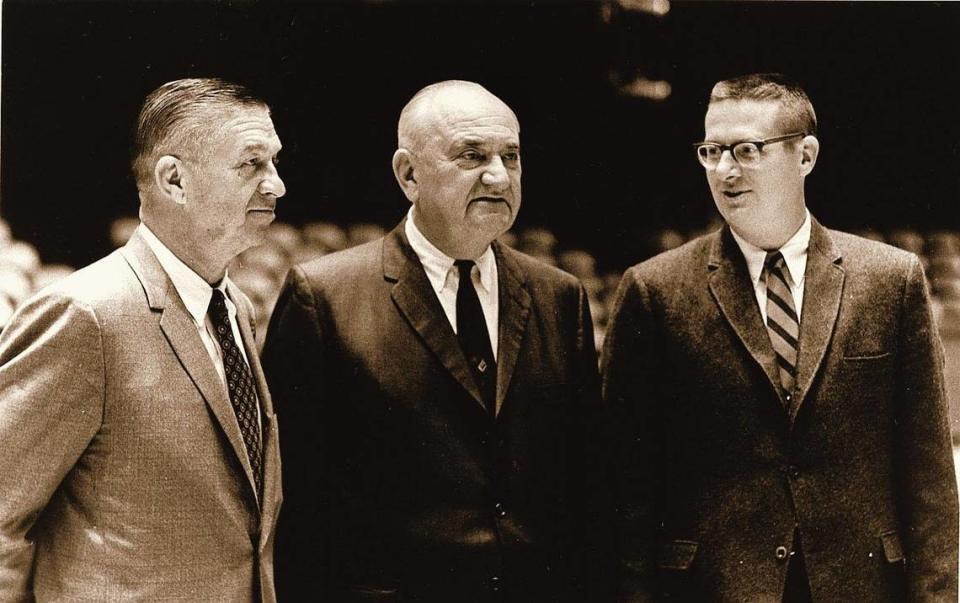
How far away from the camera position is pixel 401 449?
7.63ft

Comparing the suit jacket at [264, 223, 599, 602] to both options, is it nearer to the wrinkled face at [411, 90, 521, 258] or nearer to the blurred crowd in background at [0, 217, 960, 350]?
the wrinkled face at [411, 90, 521, 258]

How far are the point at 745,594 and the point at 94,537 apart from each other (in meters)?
1.41

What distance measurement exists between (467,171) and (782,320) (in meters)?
0.82

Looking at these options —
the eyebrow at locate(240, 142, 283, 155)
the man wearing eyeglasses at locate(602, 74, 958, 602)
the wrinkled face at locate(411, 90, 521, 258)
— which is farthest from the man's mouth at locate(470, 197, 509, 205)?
the eyebrow at locate(240, 142, 283, 155)

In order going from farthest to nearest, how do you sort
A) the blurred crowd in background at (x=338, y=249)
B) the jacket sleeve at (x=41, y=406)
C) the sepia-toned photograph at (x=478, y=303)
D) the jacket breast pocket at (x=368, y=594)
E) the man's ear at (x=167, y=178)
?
the blurred crowd in background at (x=338, y=249) < the jacket breast pocket at (x=368, y=594) < the man's ear at (x=167, y=178) < the sepia-toned photograph at (x=478, y=303) < the jacket sleeve at (x=41, y=406)

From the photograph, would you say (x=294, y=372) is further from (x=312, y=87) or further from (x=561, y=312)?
(x=312, y=87)

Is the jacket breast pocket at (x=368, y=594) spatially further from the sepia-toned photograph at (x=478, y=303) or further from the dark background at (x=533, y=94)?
the dark background at (x=533, y=94)

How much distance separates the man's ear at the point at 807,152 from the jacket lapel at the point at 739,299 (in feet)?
0.77

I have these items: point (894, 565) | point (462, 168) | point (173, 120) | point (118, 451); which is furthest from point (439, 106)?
point (894, 565)

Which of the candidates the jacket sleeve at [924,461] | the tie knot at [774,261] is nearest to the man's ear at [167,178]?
the tie knot at [774,261]

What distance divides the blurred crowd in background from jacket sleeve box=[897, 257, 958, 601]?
63 cm

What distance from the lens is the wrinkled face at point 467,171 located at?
2.38 meters

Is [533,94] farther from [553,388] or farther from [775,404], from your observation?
[775,404]

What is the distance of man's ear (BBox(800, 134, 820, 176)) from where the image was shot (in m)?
2.46
